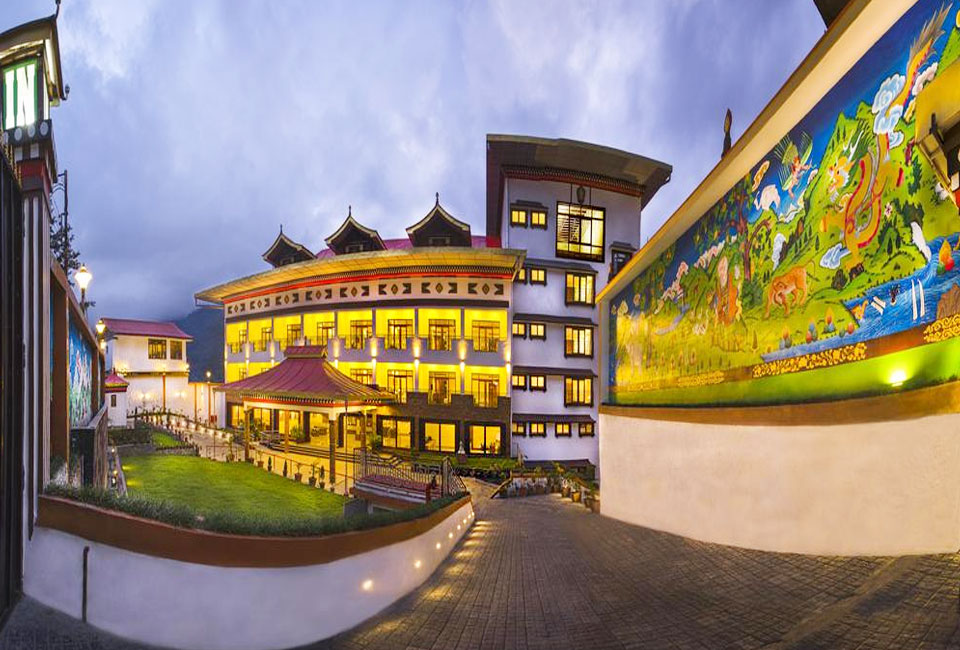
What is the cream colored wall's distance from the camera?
452 centimetres

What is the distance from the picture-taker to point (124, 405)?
30172mm

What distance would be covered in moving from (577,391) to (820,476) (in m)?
20.6

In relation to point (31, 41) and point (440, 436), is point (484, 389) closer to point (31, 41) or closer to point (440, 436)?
point (440, 436)

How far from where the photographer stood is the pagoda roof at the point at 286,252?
32.2m

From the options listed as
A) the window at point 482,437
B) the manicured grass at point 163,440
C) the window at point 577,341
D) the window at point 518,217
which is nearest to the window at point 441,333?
the window at point 482,437

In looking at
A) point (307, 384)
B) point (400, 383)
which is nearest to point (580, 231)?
point (400, 383)

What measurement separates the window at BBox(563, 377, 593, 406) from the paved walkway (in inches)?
679

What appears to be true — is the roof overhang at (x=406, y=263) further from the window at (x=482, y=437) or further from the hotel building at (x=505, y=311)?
the window at (x=482, y=437)

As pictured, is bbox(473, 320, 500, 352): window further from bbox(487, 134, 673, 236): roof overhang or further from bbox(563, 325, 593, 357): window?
bbox(487, 134, 673, 236): roof overhang

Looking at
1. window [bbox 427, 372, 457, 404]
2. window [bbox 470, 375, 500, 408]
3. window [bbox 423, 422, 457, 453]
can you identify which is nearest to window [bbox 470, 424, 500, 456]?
window [bbox 423, 422, 457, 453]

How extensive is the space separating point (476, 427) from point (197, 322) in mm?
182023

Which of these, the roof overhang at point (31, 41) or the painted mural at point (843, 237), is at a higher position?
the roof overhang at point (31, 41)

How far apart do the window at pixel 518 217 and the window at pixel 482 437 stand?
490 inches

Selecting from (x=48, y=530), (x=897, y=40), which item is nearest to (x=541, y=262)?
(x=897, y=40)
